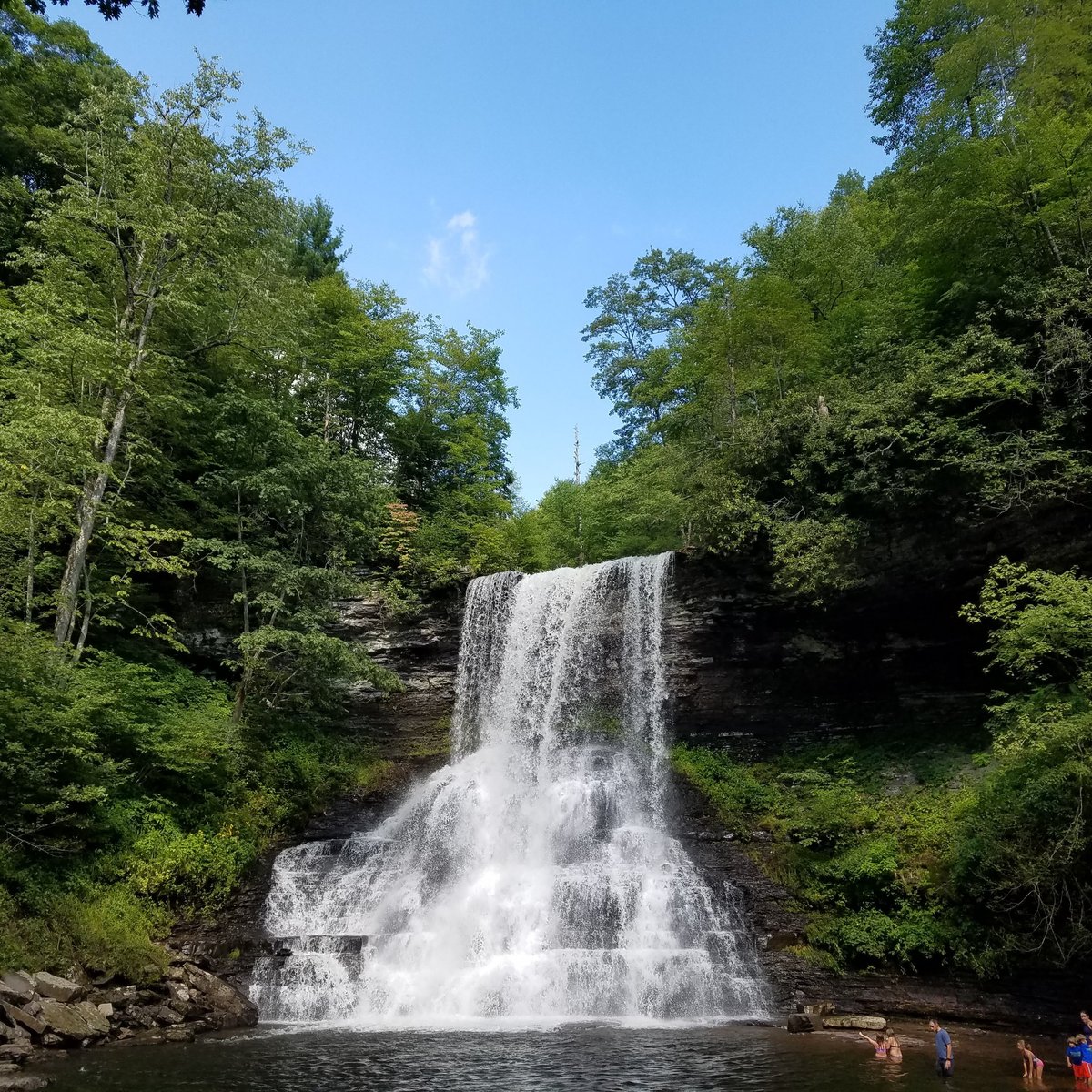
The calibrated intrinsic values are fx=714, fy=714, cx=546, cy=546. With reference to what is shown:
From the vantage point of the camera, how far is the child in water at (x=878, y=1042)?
9.40 metres

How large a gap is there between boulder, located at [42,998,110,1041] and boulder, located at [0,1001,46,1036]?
0.08 m

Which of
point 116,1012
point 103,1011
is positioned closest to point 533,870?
point 116,1012

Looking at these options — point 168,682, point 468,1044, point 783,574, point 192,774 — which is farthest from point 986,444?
point 168,682

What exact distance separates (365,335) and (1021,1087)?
2553cm

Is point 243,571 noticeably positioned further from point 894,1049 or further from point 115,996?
point 894,1049

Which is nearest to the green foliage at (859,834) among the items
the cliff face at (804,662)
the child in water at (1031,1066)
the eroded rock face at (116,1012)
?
the cliff face at (804,662)

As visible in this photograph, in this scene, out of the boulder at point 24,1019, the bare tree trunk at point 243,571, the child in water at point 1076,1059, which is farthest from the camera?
the bare tree trunk at point 243,571

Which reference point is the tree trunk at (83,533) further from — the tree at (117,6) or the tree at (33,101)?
the tree at (117,6)

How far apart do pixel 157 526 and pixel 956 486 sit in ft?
56.7

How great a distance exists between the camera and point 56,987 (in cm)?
989

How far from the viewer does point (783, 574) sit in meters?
16.0

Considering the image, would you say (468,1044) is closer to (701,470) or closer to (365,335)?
(701,470)

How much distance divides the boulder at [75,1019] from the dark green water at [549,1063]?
1.71 ft

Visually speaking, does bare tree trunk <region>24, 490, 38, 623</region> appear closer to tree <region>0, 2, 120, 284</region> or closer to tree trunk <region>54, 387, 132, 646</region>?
tree trunk <region>54, 387, 132, 646</region>
